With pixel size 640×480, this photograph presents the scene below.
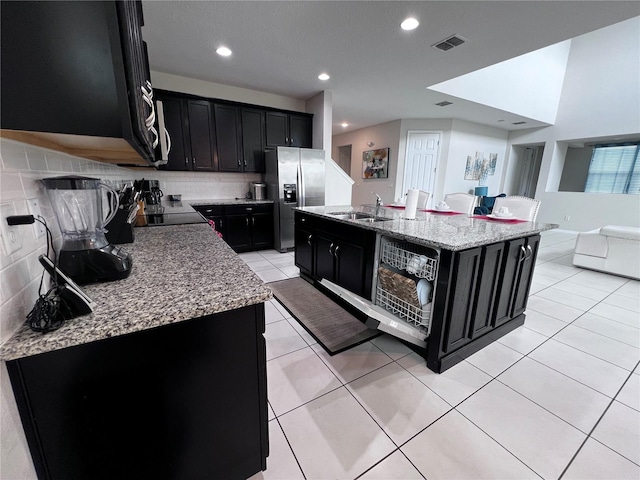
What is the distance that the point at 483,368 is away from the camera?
5.88 ft

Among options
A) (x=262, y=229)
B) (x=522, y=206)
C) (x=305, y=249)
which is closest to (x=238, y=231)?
(x=262, y=229)

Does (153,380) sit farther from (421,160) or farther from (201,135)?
(421,160)

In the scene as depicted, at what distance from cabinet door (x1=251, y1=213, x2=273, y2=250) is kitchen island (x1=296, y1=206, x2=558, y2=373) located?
221cm

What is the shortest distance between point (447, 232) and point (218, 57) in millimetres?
3373

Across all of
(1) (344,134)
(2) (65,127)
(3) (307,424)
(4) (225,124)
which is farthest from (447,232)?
(1) (344,134)

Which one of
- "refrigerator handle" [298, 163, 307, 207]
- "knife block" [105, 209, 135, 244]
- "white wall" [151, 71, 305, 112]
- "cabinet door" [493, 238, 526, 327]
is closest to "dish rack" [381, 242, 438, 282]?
"cabinet door" [493, 238, 526, 327]

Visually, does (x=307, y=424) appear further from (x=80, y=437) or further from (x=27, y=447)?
(x=27, y=447)

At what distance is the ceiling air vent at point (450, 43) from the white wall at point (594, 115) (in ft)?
19.2

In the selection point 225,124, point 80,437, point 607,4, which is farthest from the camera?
point 225,124

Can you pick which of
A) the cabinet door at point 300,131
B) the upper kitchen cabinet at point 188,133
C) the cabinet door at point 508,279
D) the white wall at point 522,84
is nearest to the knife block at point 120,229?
the cabinet door at point 508,279

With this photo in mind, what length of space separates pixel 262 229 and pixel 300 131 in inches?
75.4

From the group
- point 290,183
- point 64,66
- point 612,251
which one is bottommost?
point 612,251

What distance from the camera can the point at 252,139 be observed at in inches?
171

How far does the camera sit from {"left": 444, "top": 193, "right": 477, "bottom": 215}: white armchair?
3.08m
